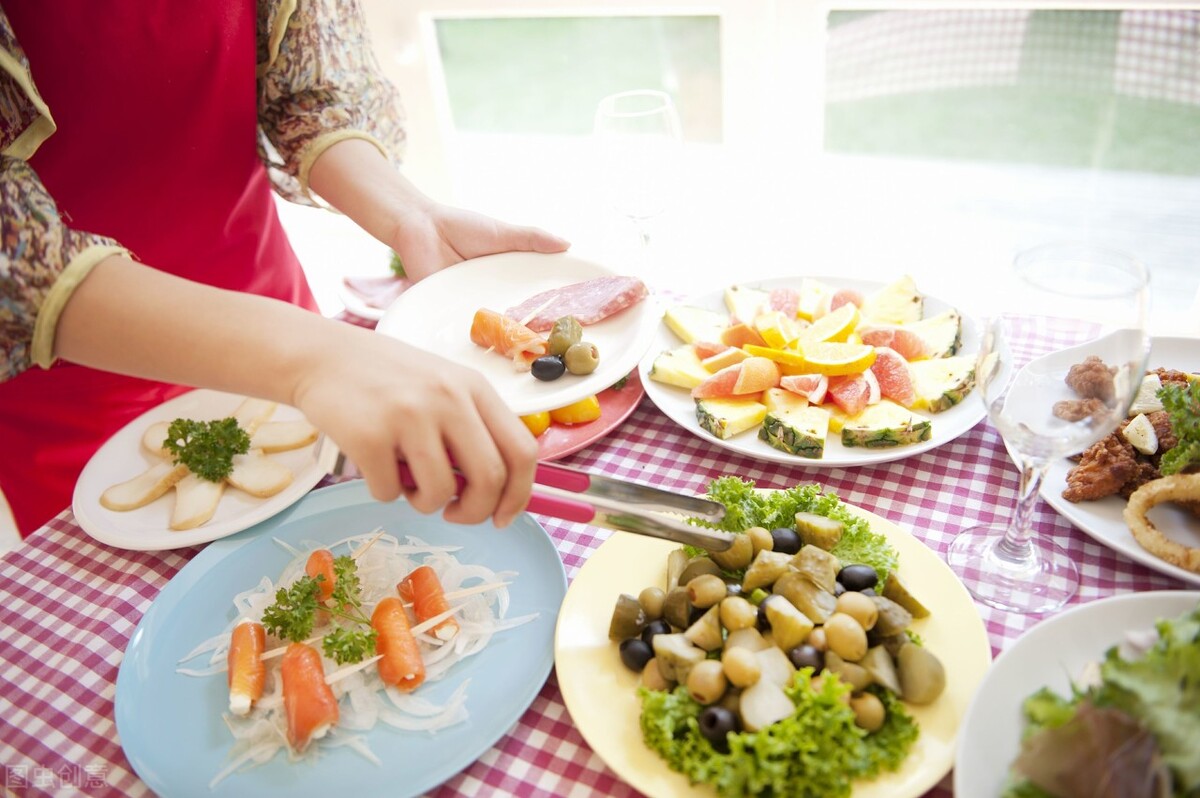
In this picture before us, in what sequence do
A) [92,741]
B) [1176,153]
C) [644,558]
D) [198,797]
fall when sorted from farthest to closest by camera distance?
1. [1176,153]
2. [644,558]
3. [92,741]
4. [198,797]

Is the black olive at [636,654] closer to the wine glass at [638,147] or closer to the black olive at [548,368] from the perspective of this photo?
the black olive at [548,368]

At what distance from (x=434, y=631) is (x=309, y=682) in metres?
0.17

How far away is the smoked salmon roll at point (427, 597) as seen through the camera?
112 centimetres

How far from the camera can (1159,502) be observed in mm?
1150

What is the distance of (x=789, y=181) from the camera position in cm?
288

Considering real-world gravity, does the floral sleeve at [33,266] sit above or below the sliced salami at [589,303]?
above

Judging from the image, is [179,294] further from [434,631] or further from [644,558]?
[644,558]

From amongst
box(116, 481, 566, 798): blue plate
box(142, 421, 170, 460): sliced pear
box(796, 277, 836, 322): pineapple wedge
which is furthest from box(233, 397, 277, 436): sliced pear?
box(796, 277, 836, 322): pineapple wedge

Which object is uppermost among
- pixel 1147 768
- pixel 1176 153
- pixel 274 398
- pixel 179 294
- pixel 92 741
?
pixel 179 294

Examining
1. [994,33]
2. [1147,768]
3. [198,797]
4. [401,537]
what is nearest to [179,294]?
[401,537]

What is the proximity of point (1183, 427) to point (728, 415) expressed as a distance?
0.64m

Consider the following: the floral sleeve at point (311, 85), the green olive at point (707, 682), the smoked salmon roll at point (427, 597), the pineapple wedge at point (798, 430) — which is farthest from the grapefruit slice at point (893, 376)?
the floral sleeve at point (311, 85)

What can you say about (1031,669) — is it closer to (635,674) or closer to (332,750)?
(635,674)

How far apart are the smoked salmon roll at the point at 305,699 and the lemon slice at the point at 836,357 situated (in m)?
0.96
